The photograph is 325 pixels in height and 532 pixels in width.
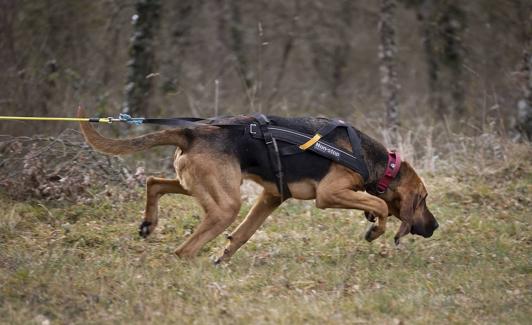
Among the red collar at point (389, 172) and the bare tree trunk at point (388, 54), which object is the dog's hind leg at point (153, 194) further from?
the bare tree trunk at point (388, 54)

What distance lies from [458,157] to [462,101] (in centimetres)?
747

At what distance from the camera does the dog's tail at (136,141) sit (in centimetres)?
663

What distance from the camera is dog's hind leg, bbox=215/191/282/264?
725 centimetres

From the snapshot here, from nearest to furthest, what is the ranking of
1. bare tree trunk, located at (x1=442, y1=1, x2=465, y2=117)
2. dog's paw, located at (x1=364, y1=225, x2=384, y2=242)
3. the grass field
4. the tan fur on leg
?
the grass field, the tan fur on leg, dog's paw, located at (x1=364, y1=225, x2=384, y2=242), bare tree trunk, located at (x1=442, y1=1, x2=465, y2=117)

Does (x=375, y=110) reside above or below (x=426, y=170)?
below

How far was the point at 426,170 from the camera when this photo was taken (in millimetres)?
10797

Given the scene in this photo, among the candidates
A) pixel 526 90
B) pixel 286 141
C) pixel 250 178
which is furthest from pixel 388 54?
pixel 250 178

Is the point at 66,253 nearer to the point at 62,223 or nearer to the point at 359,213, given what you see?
the point at 62,223

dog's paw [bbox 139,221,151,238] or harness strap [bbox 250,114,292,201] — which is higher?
harness strap [bbox 250,114,292,201]

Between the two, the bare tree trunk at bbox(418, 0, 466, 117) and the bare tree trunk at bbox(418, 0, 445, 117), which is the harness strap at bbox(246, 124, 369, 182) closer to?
the bare tree trunk at bbox(418, 0, 466, 117)

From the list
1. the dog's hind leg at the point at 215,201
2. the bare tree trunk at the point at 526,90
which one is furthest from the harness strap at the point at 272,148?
the bare tree trunk at the point at 526,90

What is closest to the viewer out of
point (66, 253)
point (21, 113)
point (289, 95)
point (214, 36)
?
point (66, 253)

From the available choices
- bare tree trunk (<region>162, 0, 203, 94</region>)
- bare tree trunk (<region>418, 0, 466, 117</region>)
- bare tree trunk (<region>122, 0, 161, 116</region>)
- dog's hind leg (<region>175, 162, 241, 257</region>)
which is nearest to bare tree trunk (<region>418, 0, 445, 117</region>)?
bare tree trunk (<region>418, 0, 466, 117</region>)

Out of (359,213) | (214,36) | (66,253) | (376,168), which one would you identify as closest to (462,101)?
(214,36)
